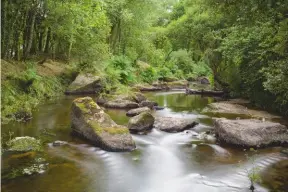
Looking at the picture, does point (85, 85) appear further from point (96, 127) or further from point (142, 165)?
point (142, 165)

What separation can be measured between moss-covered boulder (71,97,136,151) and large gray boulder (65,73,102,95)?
9722mm

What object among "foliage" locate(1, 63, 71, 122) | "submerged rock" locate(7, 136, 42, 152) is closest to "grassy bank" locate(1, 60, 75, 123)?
"foliage" locate(1, 63, 71, 122)

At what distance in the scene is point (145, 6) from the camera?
31219mm

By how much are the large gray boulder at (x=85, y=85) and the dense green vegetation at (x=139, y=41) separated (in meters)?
0.92

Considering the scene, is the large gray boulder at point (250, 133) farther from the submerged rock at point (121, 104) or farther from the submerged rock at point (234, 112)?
the submerged rock at point (121, 104)

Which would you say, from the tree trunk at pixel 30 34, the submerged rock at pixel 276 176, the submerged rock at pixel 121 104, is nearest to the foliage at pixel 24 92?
the tree trunk at pixel 30 34

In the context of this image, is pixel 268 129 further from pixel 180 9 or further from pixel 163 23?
pixel 163 23

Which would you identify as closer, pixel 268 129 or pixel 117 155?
pixel 117 155

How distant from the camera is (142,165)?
812 centimetres

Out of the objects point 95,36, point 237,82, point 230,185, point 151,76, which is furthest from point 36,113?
point 151,76

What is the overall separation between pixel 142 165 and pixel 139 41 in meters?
25.5

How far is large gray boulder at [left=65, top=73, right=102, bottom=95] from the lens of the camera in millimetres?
20016

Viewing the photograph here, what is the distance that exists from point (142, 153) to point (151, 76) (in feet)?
73.1

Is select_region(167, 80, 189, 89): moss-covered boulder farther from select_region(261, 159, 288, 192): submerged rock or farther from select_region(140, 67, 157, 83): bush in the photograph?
select_region(261, 159, 288, 192): submerged rock
